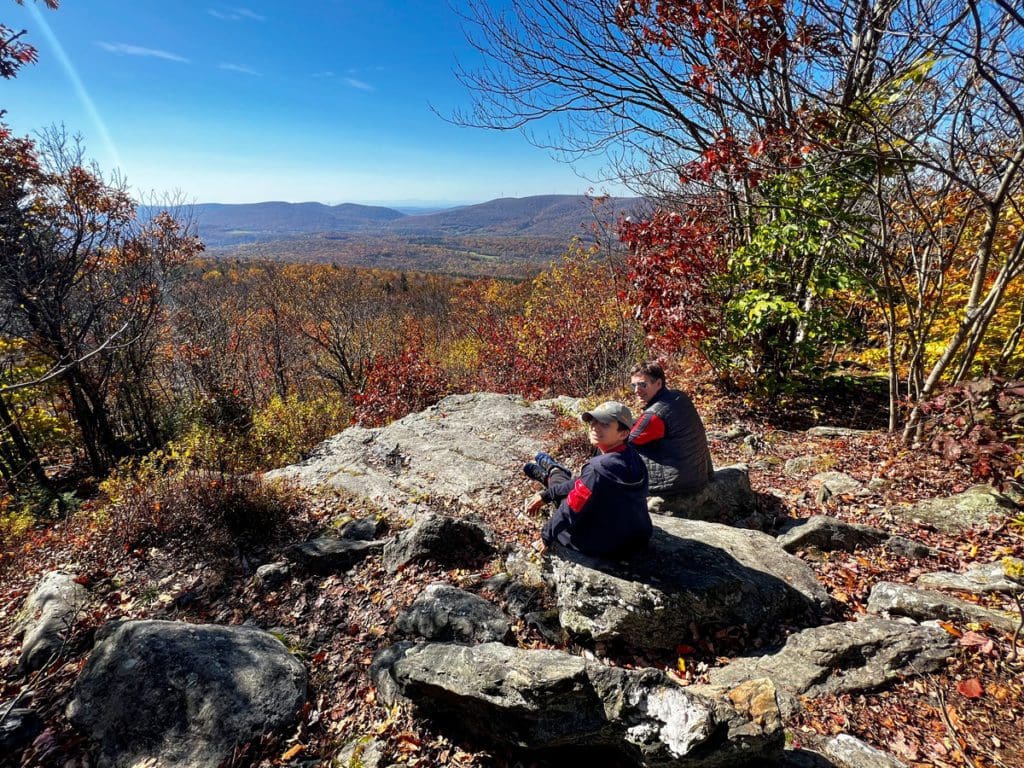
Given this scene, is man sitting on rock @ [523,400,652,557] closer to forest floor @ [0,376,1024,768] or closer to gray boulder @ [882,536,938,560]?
forest floor @ [0,376,1024,768]

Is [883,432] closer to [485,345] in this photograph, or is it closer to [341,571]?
[341,571]

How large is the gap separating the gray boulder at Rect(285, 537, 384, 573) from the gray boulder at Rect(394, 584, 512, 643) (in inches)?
51.0

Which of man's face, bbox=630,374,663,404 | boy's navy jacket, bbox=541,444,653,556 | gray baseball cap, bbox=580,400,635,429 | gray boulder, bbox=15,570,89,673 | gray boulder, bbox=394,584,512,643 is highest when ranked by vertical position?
gray baseball cap, bbox=580,400,635,429

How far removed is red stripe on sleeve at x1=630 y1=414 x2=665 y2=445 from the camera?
14.8 ft

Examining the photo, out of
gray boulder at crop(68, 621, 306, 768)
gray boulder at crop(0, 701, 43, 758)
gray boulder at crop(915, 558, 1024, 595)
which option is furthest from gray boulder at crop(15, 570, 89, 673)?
gray boulder at crop(915, 558, 1024, 595)

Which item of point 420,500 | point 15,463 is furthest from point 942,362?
point 15,463

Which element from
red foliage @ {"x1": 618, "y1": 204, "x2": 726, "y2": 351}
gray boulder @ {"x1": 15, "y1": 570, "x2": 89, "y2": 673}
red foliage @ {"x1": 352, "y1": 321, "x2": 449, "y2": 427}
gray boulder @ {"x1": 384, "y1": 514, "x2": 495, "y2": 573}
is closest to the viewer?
gray boulder @ {"x1": 15, "y1": 570, "x2": 89, "y2": 673}

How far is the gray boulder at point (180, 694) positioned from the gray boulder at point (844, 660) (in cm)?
303

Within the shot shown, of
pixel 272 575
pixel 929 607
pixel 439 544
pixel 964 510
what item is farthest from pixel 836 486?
pixel 272 575

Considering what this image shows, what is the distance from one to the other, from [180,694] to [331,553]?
193 centimetres

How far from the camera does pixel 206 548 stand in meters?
5.05

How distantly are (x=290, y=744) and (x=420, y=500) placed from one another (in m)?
3.58

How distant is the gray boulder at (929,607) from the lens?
9.95 ft

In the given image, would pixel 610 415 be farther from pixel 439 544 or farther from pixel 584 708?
pixel 439 544
